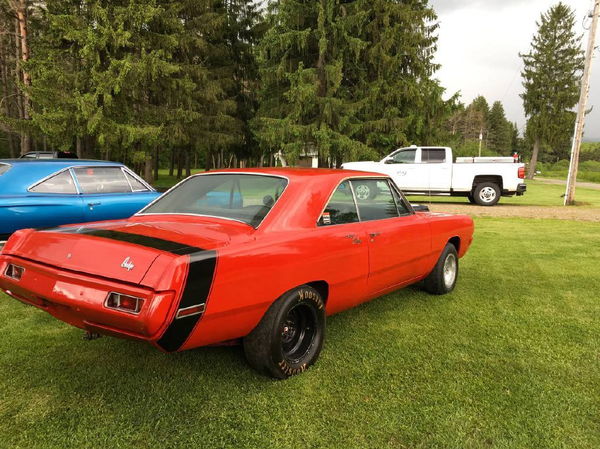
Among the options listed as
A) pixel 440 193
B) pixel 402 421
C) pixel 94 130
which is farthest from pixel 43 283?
pixel 94 130

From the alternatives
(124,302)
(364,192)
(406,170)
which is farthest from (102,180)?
(406,170)

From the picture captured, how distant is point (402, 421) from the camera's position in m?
2.45

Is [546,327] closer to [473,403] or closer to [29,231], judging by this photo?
[473,403]

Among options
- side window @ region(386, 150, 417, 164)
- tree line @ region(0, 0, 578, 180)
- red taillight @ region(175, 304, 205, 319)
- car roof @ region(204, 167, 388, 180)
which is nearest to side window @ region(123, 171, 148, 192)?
car roof @ region(204, 167, 388, 180)

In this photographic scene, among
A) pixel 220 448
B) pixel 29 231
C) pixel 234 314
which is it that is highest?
pixel 29 231

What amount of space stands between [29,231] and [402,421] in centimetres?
272

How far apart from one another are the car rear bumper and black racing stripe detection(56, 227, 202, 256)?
0.85 feet

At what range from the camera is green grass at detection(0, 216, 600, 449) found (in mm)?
2312

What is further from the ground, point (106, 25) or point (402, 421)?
point (106, 25)

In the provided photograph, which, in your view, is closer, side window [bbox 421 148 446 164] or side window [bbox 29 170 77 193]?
side window [bbox 29 170 77 193]

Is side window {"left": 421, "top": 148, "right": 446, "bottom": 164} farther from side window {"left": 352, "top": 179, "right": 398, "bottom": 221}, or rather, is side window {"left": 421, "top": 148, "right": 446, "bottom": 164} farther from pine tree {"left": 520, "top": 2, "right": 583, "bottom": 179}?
pine tree {"left": 520, "top": 2, "right": 583, "bottom": 179}

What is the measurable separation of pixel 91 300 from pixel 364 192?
242 cm

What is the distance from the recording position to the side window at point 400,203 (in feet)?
14.0

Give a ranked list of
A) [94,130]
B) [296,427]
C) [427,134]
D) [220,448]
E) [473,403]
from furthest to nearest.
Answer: [427,134] < [94,130] < [473,403] < [296,427] < [220,448]
